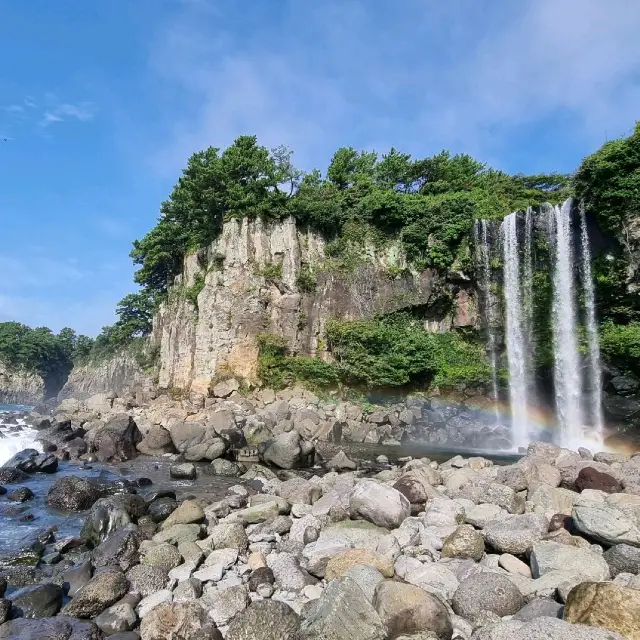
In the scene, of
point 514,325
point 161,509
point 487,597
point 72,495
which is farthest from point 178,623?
point 514,325

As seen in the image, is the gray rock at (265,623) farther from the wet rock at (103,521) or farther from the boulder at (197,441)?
the boulder at (197,441)

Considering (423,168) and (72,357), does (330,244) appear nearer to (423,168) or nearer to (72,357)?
(423,168)

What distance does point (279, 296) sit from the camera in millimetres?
34188

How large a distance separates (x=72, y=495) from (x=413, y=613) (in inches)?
424

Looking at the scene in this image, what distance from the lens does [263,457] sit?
19578mm

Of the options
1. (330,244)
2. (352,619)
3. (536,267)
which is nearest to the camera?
(352,619)

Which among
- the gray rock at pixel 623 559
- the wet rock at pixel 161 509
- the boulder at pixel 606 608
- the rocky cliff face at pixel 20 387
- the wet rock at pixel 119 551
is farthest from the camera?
the rocky cliff face at pixel 20 387

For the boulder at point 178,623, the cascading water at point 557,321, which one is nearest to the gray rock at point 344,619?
the boulder at point 178,623

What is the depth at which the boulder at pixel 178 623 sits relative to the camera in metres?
6.25

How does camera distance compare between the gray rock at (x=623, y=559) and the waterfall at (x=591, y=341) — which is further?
the waterfall at (x=591, y=341)

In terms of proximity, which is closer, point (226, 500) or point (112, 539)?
point (112, 539)

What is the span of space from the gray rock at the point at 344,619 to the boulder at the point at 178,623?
134cm

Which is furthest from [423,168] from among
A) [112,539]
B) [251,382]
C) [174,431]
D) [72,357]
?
[72,357]

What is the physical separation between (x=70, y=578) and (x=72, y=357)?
92.9 metres
